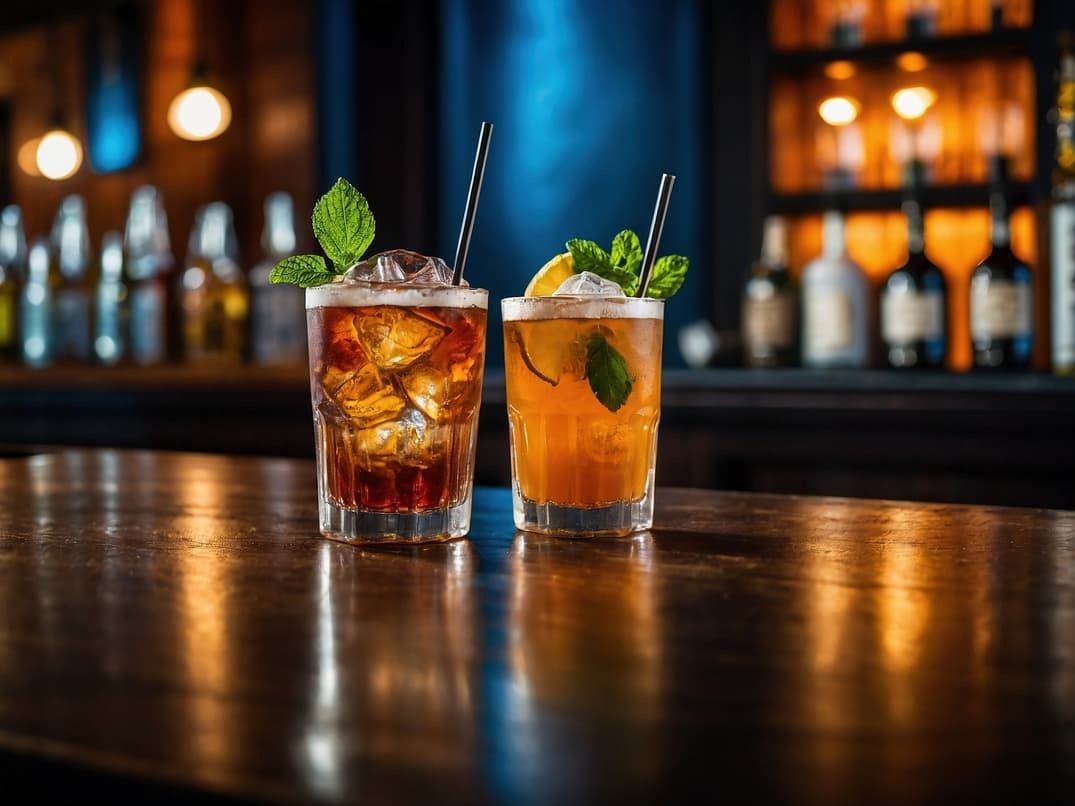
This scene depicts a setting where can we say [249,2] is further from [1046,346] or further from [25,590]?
[25,590]

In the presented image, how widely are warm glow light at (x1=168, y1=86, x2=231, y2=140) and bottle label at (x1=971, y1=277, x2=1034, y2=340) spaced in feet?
7.32

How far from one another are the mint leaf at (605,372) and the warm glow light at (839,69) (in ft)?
Result: 7.69

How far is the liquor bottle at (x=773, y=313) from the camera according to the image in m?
2.94

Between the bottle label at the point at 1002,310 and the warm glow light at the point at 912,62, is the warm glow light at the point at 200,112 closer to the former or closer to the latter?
the warm glow light at the point at 912,62

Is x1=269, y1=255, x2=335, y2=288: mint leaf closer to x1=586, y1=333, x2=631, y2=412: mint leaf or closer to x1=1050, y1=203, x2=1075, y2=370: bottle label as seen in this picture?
x1=586, y1=333, x2=631, y2=412: mint leaf

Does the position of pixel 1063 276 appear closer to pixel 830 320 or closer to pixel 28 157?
pixel 830 320

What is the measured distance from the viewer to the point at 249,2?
13.1ft

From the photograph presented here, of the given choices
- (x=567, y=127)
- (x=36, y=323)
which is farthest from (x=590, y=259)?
(x=36, y=323)

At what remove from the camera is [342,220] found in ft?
3.01

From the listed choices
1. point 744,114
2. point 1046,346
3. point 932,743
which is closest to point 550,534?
point 932,743

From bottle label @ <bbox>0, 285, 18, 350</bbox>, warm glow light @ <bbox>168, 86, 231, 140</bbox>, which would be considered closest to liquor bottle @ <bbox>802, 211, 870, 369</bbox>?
warm glow light @ <bbox>168, 86, 231, 140</bbox>

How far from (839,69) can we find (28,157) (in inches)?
130

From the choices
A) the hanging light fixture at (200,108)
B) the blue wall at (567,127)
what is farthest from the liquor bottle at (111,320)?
the blue wall at (567,127)

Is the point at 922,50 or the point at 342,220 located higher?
the point at 922,50
